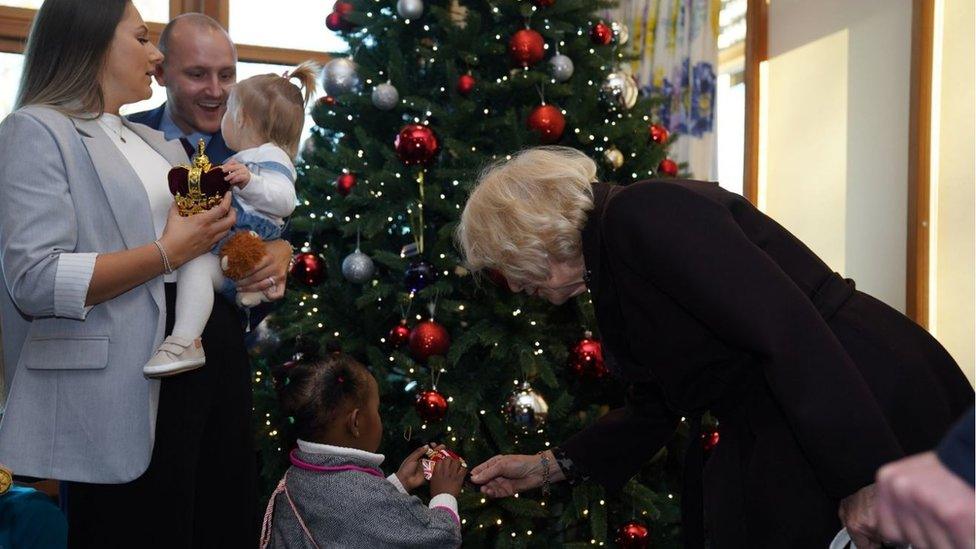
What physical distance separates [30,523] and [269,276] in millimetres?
678

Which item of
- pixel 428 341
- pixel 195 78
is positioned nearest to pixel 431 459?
pixel 428 341

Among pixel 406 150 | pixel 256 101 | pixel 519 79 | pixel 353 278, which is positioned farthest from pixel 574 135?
pixel 256 101

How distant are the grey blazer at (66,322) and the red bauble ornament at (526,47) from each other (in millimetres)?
1504

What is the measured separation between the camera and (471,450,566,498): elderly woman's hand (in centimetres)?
212

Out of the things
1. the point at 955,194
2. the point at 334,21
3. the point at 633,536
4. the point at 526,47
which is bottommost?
the point at 633,536

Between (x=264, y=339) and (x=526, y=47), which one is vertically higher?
(x=526, y=47)

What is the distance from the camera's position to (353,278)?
3062mm

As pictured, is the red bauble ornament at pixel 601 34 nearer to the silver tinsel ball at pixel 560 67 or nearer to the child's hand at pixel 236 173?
the silver tinsel ball at pixel 560 67

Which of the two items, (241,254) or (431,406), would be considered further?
(431,406)

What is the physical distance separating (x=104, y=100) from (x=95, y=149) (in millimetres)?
156

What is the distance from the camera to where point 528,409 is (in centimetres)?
281

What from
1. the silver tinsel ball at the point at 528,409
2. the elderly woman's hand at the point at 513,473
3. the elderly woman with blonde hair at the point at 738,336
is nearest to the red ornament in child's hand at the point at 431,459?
the elderly woman's hand at the point at 513,473

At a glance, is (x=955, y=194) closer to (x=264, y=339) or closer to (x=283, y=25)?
(x=264, y=339)

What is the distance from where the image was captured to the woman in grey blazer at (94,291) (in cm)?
171
